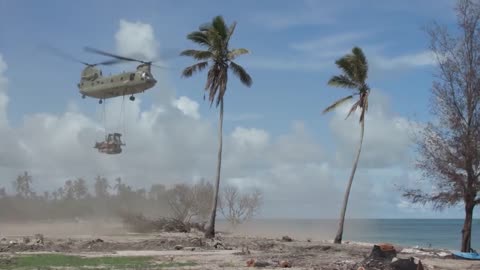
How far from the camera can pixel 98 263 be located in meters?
22.4

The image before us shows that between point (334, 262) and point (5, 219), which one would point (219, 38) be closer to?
point (334, 262)

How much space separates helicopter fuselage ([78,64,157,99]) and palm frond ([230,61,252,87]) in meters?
10.4

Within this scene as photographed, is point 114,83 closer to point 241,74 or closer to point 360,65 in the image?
point 241,74

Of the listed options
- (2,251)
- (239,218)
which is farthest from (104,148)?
(239,218)

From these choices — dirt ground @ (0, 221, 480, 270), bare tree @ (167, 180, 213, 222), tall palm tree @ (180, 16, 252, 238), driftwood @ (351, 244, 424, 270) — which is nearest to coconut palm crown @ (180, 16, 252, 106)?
tall palm tree @ (180, 16, 252, 238)

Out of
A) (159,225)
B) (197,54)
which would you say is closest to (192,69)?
(197,54)

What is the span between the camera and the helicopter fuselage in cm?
4656

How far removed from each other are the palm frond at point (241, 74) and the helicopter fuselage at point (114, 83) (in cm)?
1039

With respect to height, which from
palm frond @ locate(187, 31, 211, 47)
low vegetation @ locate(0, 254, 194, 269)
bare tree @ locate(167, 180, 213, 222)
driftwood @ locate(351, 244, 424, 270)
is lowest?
low vegetation @ locate(0, 254, 194, 269)

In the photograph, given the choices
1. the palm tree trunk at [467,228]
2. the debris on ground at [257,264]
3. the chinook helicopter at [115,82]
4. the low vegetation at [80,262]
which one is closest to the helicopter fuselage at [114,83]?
the chinook helicopter at [115,82]

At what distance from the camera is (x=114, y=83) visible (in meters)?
48.3

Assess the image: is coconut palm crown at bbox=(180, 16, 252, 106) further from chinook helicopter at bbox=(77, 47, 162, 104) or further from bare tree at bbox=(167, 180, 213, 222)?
bare tree at bbox=(167, 180, 213, 222)

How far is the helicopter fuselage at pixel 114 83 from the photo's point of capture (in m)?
46.6

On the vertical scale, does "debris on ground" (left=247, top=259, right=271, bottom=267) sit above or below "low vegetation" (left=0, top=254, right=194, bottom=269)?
above
